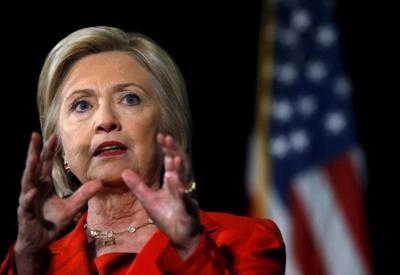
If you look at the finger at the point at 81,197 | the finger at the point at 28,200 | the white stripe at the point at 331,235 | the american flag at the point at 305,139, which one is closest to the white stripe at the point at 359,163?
the american flag at the point at 305,139

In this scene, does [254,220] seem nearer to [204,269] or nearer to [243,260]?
[243,260]

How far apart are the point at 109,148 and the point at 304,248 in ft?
6.13

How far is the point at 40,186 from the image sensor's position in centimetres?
163

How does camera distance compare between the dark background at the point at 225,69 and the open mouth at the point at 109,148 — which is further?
the dark background at the point at 225,69

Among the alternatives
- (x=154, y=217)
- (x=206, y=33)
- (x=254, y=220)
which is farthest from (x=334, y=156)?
(x=154, y=217)

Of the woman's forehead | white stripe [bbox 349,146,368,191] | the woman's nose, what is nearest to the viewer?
the woman's nose

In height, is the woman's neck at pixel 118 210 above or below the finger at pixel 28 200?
below

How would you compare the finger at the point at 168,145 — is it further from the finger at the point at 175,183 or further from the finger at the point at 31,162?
the finger at the point at 31,162

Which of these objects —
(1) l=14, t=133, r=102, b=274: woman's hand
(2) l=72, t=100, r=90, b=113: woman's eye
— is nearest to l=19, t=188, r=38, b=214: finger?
(1) l=14, t=133, r=102, b=274: woman's hand

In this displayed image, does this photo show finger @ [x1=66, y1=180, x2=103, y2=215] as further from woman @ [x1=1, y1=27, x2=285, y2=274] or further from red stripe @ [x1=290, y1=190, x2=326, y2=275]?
red stripe @ [x1=290, y1=190, x2=326, y2=275]

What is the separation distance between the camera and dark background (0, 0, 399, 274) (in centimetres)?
348

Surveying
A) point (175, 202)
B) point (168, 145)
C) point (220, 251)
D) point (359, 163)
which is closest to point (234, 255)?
point (220, 251)

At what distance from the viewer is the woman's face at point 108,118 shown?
188cm

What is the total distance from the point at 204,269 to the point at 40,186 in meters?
0.39
